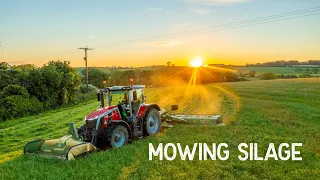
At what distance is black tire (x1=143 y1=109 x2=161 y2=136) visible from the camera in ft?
44.9

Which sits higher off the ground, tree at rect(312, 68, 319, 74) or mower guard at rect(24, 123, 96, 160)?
tree at rect(312, 68, 319, 74)

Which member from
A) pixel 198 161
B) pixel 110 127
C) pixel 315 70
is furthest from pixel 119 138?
pixel 315 70

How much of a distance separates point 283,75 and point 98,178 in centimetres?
5452

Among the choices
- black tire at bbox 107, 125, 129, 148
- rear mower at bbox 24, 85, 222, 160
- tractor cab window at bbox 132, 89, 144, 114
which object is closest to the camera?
rear mower at bbox 24, 85, 222, 160

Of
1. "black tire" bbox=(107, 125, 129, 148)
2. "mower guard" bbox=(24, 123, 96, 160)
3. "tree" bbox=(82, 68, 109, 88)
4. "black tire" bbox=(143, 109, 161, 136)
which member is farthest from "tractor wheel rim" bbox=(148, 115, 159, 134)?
"tree" bbox=(82, 68, 109, 88)

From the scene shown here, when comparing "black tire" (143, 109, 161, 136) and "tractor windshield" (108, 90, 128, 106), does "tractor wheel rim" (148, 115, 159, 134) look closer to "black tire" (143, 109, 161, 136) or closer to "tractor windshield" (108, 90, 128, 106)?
"black tire" (143, 109, 161, 136)

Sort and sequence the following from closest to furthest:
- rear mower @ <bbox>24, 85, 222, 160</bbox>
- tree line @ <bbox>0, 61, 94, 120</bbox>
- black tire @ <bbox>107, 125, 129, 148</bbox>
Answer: rear mower @ <bbox>24, 85, 222, 160</bbox> < black tire @ <bbox>107, 125, 129, 148</bbox> < tree line @ <bbox>0, 61, 94, 120</bbox>

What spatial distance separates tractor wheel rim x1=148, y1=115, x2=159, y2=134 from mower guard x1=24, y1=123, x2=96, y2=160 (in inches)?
148

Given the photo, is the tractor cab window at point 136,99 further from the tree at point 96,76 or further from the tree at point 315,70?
the tree at point 96,76

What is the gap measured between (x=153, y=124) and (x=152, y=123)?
0.08 m

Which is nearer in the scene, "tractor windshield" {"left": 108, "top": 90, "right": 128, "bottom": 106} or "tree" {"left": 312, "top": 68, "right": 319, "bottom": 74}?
"tractor windshield" {"left": 108, "top": 90, "right": 128, "bottom": 106}

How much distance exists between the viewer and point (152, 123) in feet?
47.0

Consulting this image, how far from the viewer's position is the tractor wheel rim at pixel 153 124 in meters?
14.2

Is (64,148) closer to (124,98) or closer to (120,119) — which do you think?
(120,119)
